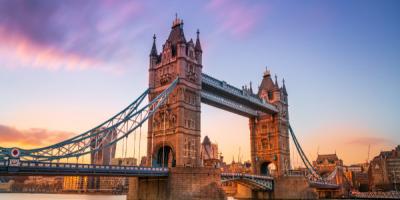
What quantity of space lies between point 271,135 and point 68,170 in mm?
58512

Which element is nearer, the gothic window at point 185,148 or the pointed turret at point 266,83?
the gothic window at point 185,148

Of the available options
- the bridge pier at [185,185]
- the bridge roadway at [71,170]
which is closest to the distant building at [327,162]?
the bridge pier at [185,185]

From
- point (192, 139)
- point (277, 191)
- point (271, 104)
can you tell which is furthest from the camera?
point (271, 104)

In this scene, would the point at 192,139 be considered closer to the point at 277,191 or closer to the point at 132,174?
the point at 132,174

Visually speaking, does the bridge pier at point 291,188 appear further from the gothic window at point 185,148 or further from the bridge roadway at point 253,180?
the gothic window at point 185,148

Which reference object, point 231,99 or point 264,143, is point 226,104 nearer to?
point 231,99

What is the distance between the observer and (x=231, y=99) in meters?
76.8

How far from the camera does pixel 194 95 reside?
6134 centimetres

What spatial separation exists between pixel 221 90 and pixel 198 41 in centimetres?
1133

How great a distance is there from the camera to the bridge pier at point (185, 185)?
4973 centimetres

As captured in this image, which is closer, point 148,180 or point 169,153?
point 148,180

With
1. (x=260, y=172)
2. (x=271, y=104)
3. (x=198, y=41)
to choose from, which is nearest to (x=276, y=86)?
(x=271, y=104)

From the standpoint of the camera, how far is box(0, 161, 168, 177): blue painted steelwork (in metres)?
36.3

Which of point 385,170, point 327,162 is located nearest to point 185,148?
point 327,162
